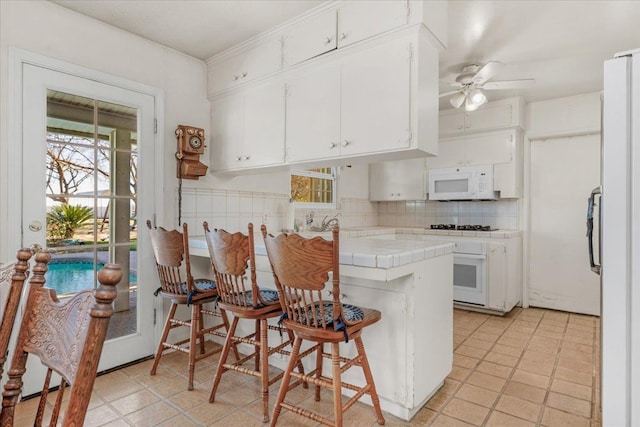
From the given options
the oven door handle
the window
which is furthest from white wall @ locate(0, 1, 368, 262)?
the oven door handle

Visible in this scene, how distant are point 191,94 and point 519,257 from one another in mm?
3971

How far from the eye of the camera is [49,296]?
36.6 inches

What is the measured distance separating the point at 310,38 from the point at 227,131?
1.08 metres

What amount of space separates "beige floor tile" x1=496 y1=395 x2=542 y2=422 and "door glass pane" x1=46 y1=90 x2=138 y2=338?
8.43 ft

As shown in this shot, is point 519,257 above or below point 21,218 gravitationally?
below

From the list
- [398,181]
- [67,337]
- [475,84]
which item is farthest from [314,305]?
[398,181]

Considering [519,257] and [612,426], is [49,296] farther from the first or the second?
[519,257]

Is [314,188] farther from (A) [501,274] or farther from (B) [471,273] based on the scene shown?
(A) [501,274]

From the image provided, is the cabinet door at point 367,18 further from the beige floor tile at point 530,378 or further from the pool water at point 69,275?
the beige floor tile at point 530,378

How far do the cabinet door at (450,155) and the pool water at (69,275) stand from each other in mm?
3765

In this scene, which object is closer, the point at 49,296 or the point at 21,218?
the point at 49,296

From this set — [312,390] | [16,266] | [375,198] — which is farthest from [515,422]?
[375,198]

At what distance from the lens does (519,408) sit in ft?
6.70

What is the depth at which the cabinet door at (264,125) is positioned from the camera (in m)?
2.66
